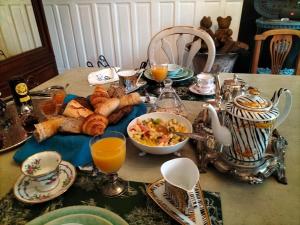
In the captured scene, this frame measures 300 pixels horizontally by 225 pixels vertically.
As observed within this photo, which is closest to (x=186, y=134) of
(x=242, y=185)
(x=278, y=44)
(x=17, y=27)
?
(x=242, y=185)

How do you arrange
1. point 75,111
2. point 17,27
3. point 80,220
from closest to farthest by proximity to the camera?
1. point 80,220
2. point 75,111
3. point 17,27

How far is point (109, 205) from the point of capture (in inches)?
24.4

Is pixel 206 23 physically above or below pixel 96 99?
above

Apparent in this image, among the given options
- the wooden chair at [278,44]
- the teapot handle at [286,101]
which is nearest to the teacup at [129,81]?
the teapot handle at [286,101]

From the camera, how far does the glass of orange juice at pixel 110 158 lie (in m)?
0.65

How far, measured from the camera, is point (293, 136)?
0.87 m

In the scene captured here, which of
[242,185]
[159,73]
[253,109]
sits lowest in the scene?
[242,185]

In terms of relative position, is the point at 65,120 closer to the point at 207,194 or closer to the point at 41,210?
the point at 41,210

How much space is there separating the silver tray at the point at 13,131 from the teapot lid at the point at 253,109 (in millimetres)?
742

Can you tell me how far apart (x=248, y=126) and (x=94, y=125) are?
502mm

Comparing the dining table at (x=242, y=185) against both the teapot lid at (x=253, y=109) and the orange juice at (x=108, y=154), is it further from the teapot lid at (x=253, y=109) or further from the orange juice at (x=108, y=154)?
the teapot lid at (x=253, y=109)

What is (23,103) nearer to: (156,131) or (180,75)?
(156,131)

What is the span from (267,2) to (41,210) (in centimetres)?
255

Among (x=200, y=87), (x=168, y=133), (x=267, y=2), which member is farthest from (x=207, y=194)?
(x=267, y=2)
